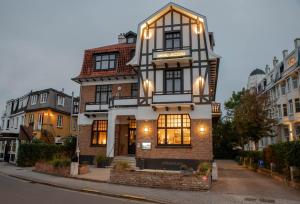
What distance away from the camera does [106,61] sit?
23.9 meters

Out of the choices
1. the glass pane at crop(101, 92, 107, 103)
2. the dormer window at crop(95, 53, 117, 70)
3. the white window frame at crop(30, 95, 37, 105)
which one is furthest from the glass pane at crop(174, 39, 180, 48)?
the white window frame at crop(30, 95, 37, 105)

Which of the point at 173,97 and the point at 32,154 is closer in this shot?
the point at 173,97

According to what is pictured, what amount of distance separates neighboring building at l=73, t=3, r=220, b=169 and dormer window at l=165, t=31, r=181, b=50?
9 centimetres

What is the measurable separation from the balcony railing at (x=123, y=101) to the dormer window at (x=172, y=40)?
5.61 metres

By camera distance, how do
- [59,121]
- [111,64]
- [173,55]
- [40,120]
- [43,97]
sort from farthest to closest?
[59,121], [43,97], [40,120], [111,64], [173,55]

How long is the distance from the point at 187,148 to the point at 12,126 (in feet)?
109

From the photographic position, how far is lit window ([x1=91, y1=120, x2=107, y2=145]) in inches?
878

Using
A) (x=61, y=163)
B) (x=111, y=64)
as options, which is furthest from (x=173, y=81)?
(x=61, y=163)

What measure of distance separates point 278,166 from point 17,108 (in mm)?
38344

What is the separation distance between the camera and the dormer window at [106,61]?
23.7 meters

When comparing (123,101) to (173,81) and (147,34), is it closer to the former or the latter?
(173,81)

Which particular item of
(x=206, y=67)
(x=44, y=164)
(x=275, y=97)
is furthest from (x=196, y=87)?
(x=275, y=97)

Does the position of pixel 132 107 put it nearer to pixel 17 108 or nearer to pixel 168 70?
pixel 168 70

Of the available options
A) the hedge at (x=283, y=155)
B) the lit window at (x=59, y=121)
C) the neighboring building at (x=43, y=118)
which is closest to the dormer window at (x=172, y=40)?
the hedge at (x=283, y=155)
